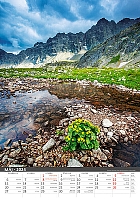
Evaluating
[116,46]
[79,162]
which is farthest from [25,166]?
[116,46]

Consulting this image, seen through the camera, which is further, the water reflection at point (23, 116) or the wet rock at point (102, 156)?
the water reflection at point (23, 116)

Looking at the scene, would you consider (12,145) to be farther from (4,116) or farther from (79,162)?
(4,116)

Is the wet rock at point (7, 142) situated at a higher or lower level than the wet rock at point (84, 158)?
higher

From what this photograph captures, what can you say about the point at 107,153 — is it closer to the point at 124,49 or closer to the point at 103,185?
the point at 103,185

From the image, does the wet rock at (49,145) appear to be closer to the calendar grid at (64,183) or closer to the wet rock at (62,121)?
the calendar grid at (64,183)

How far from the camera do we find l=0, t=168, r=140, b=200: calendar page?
5.67ft

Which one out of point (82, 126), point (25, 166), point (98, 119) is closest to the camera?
point (25, 166)

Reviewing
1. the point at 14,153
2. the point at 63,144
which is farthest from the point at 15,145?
the point at 63,144

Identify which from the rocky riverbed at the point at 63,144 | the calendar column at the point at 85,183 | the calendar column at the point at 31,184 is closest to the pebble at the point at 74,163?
the rocky riverbed at the point at 63,144

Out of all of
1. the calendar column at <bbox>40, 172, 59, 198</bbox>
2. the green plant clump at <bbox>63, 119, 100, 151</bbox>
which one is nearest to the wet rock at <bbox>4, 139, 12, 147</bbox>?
the calendar column at <bbox>40, 172, 59, 198</bbox>

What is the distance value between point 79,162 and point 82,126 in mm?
430

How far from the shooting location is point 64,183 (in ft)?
5.80

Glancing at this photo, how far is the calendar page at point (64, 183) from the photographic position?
1.73 meters

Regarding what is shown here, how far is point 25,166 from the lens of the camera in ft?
5.70
